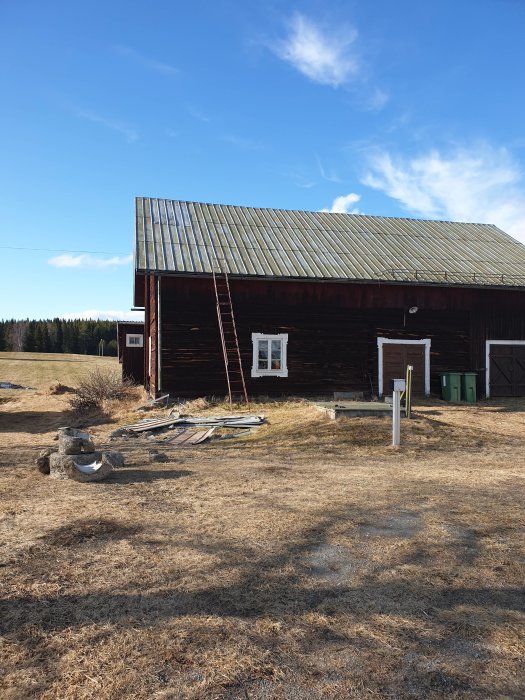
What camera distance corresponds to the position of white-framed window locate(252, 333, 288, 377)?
17.9m

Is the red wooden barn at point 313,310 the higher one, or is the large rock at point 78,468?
the red wooden barn at point 313,310

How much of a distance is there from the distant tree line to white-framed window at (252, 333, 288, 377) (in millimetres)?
68028

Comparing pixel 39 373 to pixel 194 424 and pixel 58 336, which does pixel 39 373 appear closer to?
pixel 194 424

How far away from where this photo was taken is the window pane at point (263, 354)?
710 inches

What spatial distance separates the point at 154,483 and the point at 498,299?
16.7 meters

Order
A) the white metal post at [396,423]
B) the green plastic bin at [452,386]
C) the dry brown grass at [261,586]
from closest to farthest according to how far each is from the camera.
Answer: the dry brown grass at [261,586], the white metal post at [396,423], the green plastic bin at [452,386]

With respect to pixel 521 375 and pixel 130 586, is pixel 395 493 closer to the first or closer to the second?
pixel 130 586

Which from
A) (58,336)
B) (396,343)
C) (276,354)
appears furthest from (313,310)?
(58,336)

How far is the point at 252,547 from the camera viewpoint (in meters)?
4.86

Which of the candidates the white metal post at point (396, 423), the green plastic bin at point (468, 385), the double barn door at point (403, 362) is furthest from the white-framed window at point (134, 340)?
the white metal post at point (396, 423)

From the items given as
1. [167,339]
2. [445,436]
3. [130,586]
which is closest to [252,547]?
[130,586]

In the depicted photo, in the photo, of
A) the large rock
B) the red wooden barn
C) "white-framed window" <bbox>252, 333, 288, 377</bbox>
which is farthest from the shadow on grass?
"white-framed window" <bbox>252, 333, 288, 377</bbox>

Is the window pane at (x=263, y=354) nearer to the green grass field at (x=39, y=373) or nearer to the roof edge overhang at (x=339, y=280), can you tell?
the roof edge overhang at (x=339, y=280)

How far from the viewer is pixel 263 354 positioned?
1808 centimetres
